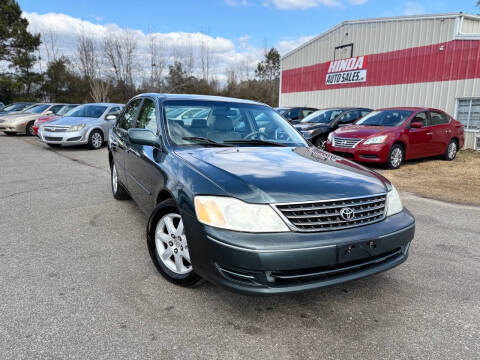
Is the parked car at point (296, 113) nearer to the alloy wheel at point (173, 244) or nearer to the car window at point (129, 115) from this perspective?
the car window at point (129, 115)

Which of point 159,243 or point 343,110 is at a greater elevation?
point 343,110

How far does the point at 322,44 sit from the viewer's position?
19.4m

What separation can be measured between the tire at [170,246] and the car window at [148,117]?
3.23ft

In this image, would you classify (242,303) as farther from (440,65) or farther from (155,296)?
(440,65)

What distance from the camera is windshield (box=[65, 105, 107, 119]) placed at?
1229 centimetres

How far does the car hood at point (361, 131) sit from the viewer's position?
8.34 metres

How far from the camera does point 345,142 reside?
856 cm

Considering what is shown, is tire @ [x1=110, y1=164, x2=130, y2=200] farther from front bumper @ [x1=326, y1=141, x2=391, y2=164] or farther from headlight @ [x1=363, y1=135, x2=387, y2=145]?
headlight @ [x1=363, y1=135, x2=387, y2=145]

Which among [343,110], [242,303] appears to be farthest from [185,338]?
[343,110]

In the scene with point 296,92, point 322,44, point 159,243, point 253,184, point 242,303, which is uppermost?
point 322,44

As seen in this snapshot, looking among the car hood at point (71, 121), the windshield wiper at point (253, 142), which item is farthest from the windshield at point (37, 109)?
the windshield wiper at point (253, 142)

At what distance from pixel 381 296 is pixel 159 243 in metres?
1.86

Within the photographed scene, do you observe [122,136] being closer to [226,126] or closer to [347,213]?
[226,126]

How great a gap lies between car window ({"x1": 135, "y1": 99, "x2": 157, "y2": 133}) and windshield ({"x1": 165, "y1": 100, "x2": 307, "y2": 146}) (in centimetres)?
19
